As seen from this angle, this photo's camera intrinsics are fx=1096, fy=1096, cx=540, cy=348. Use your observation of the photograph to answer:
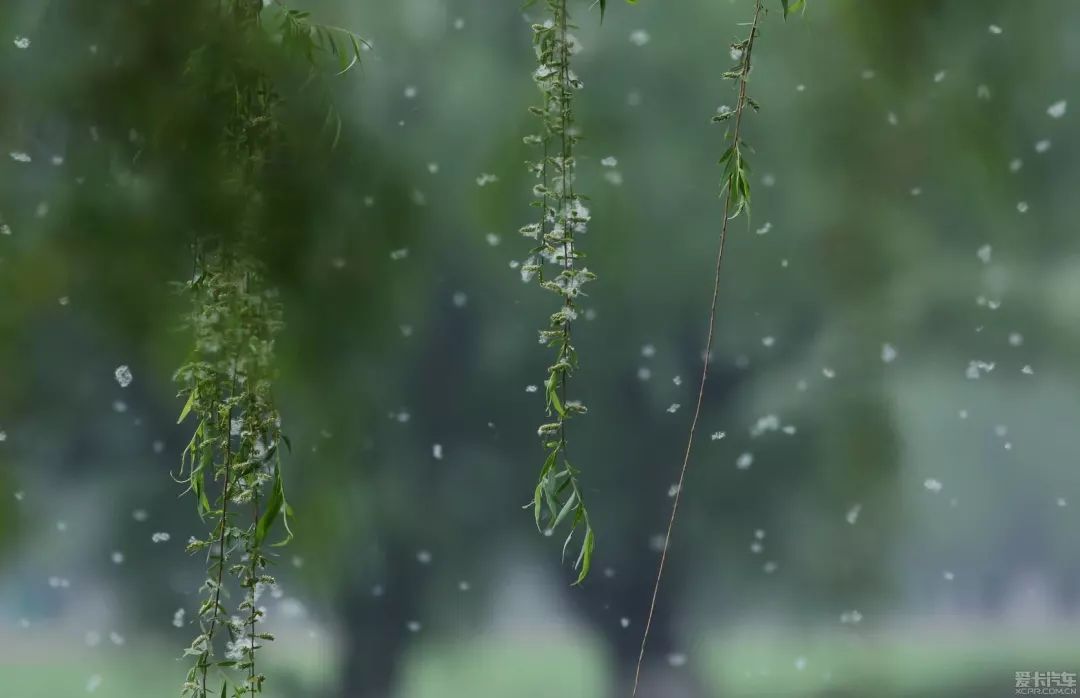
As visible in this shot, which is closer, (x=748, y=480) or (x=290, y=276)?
(x=290, y=276)

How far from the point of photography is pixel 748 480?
221cm

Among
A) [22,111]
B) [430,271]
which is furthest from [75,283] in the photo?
[430,271]

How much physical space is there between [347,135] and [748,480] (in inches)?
40.7

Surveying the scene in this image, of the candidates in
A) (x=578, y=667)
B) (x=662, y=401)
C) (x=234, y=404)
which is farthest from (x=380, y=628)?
(x=234, y=404)

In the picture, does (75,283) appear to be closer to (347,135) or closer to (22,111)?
(22,111)

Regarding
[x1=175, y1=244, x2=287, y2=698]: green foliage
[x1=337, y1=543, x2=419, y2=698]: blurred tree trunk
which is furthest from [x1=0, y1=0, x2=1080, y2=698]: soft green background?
[x1=175, y1=244, x2=287, y2=698]: green foliage

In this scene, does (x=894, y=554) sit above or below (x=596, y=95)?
below

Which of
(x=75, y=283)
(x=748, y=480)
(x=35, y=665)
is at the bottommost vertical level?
(x=35, y=665)

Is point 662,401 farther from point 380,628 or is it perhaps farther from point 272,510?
point 272,510

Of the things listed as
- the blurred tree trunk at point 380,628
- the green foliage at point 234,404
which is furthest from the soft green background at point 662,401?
the green foliage at point 234,404

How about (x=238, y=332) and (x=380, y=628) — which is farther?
(x=380, y=628)

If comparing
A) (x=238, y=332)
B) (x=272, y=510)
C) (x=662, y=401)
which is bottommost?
(x=272, y=510)

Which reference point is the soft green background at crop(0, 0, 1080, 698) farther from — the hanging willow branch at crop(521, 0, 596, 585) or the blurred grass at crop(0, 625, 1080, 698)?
the hanging willow branch at crop(521, 0, 596, 585)

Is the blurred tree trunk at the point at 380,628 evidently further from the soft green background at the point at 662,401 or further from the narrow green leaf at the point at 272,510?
the narrow green leaf at the point at 272,510
